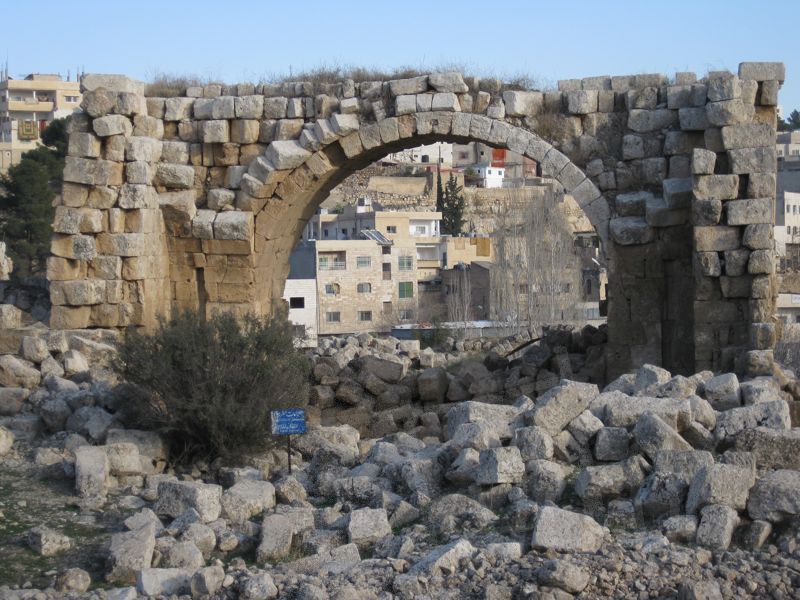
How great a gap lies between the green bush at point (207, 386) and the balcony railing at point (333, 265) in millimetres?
28741

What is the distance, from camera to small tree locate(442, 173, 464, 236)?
54.9 meters

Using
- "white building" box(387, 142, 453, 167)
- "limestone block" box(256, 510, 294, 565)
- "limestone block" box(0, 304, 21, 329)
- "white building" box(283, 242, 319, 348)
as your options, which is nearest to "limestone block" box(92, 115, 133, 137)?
"limestone block" box(0, 304, 21, 329)

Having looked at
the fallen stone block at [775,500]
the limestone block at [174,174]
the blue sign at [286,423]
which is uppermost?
the limestone block at [174,174]

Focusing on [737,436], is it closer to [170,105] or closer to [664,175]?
[664,175]

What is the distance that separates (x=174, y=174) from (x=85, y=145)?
3.41 feet

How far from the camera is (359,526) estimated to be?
634 cm

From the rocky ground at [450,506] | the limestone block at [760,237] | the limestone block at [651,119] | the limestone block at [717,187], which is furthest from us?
the limestone block at [651,119]

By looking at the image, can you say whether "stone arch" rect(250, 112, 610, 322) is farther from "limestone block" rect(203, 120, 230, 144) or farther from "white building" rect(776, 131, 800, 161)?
"white building" rect(776, 131, 800, 161)

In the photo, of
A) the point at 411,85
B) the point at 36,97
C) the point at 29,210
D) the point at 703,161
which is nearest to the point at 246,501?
the point at 703,161

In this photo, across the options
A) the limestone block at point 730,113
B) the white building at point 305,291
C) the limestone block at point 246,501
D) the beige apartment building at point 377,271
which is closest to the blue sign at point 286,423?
the limestone block at point 246,501

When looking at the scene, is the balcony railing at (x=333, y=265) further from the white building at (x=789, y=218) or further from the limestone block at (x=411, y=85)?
the limestone block at (x=411, y=85)

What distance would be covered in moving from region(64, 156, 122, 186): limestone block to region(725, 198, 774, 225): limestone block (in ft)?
22.2

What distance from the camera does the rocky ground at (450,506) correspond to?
5570mm

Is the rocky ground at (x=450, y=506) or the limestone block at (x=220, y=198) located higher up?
the limestone block at (x=220, y=198)
